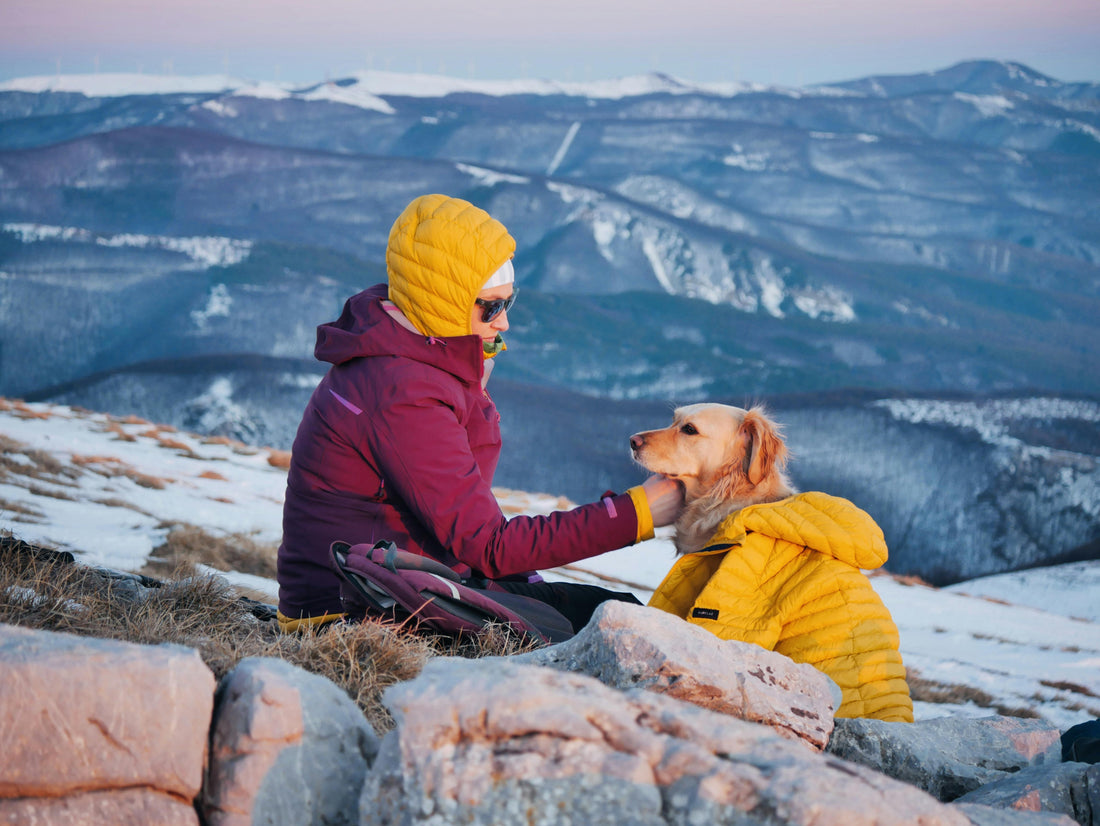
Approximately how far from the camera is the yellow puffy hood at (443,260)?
13.6ft

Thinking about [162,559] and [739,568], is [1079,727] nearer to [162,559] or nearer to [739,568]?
[739,568]

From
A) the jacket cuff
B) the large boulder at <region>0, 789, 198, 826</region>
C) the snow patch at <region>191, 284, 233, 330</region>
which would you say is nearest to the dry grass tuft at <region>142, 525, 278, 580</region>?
the jacket cuff

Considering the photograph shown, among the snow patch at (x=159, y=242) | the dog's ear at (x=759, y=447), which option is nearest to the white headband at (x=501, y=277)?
the dog's ear at (x=759, y=447)

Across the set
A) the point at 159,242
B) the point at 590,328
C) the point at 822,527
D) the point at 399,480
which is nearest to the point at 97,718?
the point at 399,480

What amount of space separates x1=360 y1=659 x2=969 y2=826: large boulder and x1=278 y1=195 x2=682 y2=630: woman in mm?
1687

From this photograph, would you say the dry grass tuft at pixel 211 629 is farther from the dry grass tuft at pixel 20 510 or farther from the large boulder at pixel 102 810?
the dry grass tuft at pixel 20 510

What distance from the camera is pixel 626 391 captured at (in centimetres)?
14212

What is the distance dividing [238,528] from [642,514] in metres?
9.03

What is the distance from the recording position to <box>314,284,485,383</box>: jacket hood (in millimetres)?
4098

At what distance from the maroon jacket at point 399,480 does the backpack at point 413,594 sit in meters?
0.17

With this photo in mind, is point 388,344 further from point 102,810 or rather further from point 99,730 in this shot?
point 102,810

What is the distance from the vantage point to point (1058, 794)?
310 cm

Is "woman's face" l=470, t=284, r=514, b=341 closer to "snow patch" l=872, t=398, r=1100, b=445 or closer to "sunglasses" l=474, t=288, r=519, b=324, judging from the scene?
"sunglasses" l=474, t=288, r=519, b=324

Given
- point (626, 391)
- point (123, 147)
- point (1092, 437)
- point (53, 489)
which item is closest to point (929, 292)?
point (626, 391)
